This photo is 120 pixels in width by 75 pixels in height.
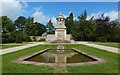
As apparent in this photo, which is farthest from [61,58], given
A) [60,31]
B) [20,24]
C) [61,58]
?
[20,24]

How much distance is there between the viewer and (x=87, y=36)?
57969 millimetres

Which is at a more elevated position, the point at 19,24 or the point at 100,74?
the point at 19,24

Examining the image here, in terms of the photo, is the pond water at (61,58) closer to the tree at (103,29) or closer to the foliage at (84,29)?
the tree at (103,29)

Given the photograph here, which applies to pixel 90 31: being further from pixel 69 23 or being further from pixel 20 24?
pixel 20 24

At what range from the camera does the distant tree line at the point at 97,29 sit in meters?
51.6

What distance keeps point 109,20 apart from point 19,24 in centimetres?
5898

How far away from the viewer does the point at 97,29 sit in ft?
175

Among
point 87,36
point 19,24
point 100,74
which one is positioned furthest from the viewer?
point 19,24

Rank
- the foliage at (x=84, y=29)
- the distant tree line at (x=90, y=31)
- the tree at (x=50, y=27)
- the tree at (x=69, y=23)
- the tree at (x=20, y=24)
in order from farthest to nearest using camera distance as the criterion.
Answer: the tree at (x=20, y=24), the tree at (x=50, y=27), the tree at (x=69, y=23), the foliage at (x=84, y=29), the distant tree line at (x=90, y=31)

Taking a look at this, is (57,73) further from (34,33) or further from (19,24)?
(19,24)

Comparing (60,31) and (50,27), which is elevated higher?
(50,27)

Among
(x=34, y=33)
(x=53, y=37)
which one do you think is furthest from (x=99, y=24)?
(x=34, y=33)

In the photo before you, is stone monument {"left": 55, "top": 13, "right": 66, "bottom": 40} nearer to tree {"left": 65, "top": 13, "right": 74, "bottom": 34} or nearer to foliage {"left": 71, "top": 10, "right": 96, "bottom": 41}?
foliage {"left": 71, "top": 10, "right": 96, "bottom": 41}

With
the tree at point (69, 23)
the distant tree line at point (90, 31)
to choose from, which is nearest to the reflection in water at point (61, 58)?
the distant tree line at point (90, 31)
